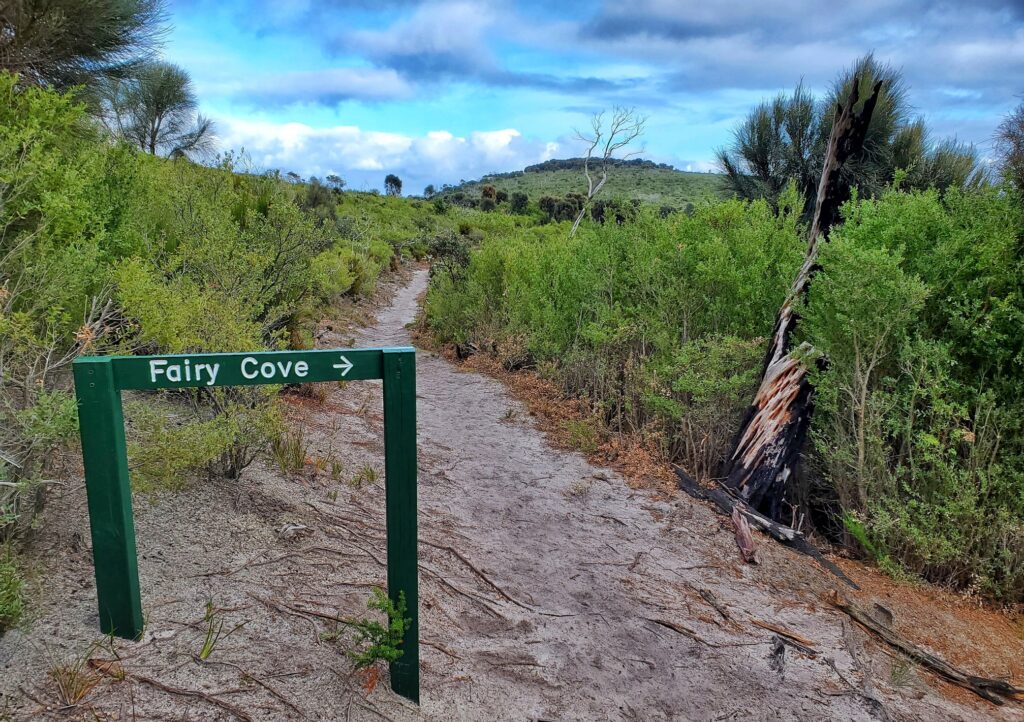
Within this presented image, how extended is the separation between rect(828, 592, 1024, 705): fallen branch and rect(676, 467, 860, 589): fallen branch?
0.49 meters

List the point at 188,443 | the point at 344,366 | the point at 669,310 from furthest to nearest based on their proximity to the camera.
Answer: the point at 669,310 < the point at 188,443 < the point at 344,366

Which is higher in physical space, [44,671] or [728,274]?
[728,274]

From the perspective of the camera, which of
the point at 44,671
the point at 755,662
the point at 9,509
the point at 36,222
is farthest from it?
the point at 36,222

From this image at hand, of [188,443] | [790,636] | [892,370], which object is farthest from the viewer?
[892,370]

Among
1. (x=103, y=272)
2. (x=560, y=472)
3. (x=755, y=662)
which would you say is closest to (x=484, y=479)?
(x=560, y=472)

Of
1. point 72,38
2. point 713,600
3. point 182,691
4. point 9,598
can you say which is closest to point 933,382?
point 713,600

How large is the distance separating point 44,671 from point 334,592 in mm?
1196

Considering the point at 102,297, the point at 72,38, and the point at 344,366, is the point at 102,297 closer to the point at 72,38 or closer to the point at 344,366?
the point at 344,366

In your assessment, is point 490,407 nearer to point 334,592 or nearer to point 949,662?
point 334,592

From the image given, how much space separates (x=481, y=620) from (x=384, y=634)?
0.89 meters

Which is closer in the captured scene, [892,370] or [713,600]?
[713,600]

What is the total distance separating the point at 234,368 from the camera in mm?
2215

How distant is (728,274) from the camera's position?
18.7 ft

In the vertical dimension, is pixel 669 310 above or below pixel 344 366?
below
